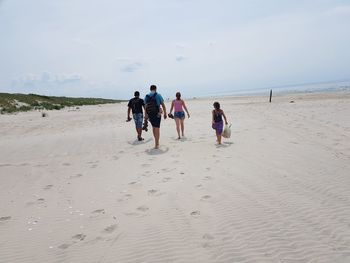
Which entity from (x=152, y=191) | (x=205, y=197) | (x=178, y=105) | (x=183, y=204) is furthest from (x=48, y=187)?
(x=178, y=105)

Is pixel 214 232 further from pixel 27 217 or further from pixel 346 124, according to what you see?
pixel 346 124

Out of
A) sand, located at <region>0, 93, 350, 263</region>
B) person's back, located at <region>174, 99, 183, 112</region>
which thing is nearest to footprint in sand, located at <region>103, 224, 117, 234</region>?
sand, located at <region>0, 93, 350, 263</region>

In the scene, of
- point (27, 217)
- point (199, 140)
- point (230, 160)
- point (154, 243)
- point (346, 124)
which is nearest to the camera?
point (154, 243)

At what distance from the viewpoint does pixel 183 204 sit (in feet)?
19.0

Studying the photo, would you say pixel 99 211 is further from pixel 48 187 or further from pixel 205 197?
pixel 48 187

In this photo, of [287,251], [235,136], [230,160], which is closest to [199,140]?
[235,136]

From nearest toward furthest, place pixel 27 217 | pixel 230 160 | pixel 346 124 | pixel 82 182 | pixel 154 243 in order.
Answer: pixel 154 243, pixel 27 217, pixel 82 182, pixel 230 160, pixel 346 124

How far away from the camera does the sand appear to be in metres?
4.35

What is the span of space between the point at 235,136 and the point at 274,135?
136 centimetres

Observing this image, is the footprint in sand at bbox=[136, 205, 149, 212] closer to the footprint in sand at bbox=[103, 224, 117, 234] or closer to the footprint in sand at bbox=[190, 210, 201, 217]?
the footprint in sand at bbox=[103, 224, 117, 234]

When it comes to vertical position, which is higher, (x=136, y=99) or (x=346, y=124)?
(x=136, y=99)

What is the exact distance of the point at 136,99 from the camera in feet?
42.4

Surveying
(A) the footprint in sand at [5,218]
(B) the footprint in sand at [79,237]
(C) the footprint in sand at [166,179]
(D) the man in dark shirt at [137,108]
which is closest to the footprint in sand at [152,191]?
(C) the footprint in sand at [166,179]

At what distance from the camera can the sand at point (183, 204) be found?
14.3 ft
